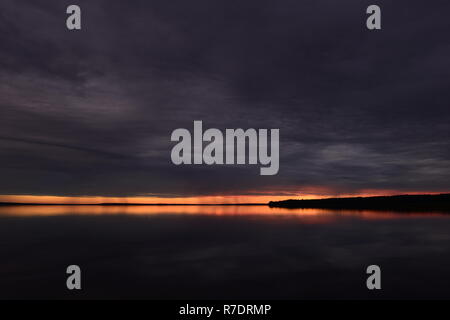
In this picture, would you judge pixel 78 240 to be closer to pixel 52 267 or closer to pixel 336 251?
pixel 52 267

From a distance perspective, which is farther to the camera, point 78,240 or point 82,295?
point 78,240

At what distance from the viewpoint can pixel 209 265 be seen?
834 inches

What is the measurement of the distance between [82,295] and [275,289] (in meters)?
Answer: 10.3

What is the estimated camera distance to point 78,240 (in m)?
32.9

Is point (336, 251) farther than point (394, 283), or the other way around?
point (336, 251)

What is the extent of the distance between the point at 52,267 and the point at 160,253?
828 cm
